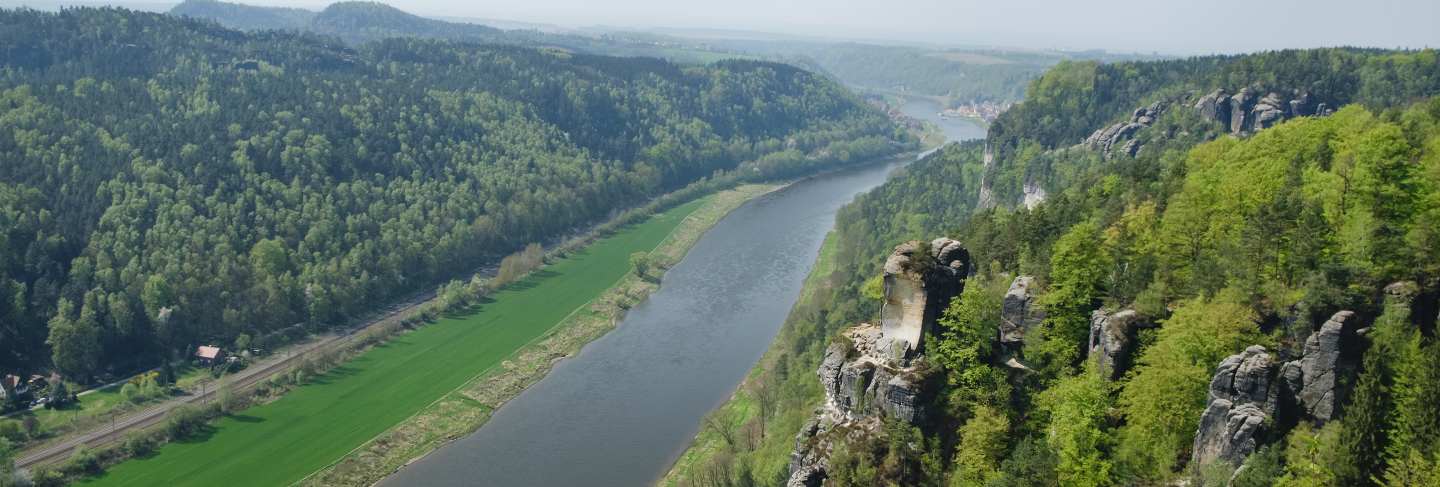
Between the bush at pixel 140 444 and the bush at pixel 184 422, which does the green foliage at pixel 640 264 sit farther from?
the bush at pixel 140 444

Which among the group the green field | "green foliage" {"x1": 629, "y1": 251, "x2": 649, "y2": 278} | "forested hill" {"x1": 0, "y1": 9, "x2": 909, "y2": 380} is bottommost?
the green field

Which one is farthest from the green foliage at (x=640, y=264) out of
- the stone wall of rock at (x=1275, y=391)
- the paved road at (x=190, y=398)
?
the stone wall of rock at (x=1275, y=391)

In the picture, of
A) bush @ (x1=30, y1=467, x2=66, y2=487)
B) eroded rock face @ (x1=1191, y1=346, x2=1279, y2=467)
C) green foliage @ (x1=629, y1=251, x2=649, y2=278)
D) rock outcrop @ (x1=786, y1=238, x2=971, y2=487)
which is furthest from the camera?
green foliage @ (x1=629, y1=251, x2=649, y2=278)

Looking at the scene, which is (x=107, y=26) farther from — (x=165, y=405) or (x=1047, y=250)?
(x=1047, y=250)

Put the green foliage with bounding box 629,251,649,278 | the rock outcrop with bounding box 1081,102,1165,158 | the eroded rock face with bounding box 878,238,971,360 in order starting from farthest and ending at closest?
the green foliage with bounding box 629,251,649,278
the rock outcrop with bounding box 1081,102,1165,158
the eroded rock face with bounding box 878,238,971,360

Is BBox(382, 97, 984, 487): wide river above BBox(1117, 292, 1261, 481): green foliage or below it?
below

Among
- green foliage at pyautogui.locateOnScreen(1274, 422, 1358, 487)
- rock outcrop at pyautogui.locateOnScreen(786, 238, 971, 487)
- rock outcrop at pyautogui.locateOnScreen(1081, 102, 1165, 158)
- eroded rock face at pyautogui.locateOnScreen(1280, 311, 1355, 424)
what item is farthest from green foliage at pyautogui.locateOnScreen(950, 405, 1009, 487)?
rock outcrop at pyautogui.locateOnScreen(1081, 102, 1165, 158)

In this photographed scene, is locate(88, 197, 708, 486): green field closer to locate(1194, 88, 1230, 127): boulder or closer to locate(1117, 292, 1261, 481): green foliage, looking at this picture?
locate(1117, 292, 1261, 481): green foliage
